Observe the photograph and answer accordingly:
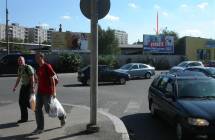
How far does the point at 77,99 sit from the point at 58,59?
3058 centimetres

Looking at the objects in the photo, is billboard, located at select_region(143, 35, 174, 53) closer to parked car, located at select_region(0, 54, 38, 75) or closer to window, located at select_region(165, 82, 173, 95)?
parked car, located at select_region(0, 54, 38, 75)

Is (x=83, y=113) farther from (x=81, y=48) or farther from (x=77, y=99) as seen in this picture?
(x=81, y=48)

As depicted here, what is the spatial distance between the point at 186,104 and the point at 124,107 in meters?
6.60

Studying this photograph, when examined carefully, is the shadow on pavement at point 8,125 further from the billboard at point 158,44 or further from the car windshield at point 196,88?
the billboard at point 158,44

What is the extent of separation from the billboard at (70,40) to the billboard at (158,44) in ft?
34.2

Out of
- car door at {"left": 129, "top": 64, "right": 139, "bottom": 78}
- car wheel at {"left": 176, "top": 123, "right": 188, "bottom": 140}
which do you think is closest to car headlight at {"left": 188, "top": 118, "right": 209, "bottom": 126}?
car wheel at {"left": 176, "top": 123, "right": 188, "bottom": 140}

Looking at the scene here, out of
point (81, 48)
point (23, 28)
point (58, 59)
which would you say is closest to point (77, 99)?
point (58, 59)

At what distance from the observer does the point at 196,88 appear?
10469mm

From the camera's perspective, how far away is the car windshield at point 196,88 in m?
10.2

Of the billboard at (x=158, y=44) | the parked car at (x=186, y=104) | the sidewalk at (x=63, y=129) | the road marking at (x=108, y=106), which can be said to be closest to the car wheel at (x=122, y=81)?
the road marking at (x=108, y=106)

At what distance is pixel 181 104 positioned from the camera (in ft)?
31.0

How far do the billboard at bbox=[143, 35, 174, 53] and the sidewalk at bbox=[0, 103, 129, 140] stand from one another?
5645 centimetres

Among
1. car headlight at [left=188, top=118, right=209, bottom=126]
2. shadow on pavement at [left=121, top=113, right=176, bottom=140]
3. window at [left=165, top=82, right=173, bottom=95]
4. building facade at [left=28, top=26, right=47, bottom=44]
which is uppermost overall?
building facade at [left=28, top=26, right=47, bottom=44]

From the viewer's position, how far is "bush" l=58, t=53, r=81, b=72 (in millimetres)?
47888
